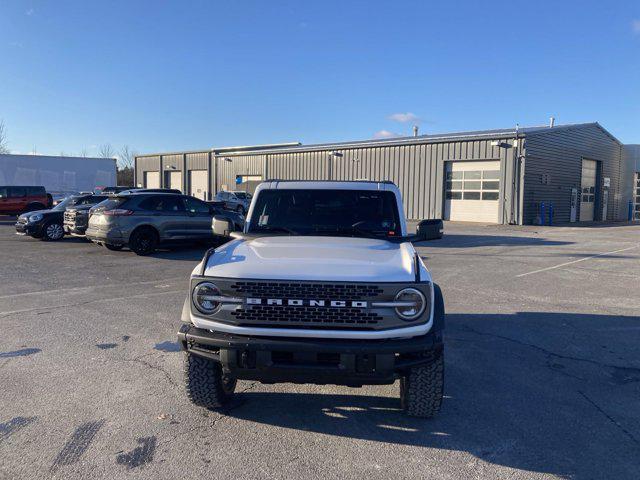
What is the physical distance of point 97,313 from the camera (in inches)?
292

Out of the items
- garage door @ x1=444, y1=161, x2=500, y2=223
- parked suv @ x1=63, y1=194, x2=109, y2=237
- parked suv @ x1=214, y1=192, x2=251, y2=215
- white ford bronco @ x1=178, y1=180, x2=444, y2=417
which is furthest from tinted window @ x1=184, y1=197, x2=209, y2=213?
garage door @ x1=444, y1=161, x2=500, y2=223

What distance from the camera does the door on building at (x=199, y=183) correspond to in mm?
47537

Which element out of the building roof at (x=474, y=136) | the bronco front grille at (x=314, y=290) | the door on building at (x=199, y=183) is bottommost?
the bronco front grille at (x=314, y=290)

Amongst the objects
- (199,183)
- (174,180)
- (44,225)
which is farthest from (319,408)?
(174,180)

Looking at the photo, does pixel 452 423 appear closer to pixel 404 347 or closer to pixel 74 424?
pixel 404 347

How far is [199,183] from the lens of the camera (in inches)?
1914

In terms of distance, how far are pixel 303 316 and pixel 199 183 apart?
153 ft

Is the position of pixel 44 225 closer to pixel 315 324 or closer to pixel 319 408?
pixel 319 408

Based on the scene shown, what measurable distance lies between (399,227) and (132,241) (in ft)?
33.1

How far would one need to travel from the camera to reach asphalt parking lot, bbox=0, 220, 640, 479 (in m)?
3.45

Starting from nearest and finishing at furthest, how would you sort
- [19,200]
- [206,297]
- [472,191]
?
[206,297], [19,200], [472,191]

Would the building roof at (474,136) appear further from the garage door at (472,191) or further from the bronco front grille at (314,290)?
the bronco front grille at (314,290)

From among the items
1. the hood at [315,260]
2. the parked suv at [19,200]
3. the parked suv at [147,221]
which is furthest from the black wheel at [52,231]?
the hood at [315,260]

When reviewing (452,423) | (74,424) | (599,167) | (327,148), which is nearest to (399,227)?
(452,423)
